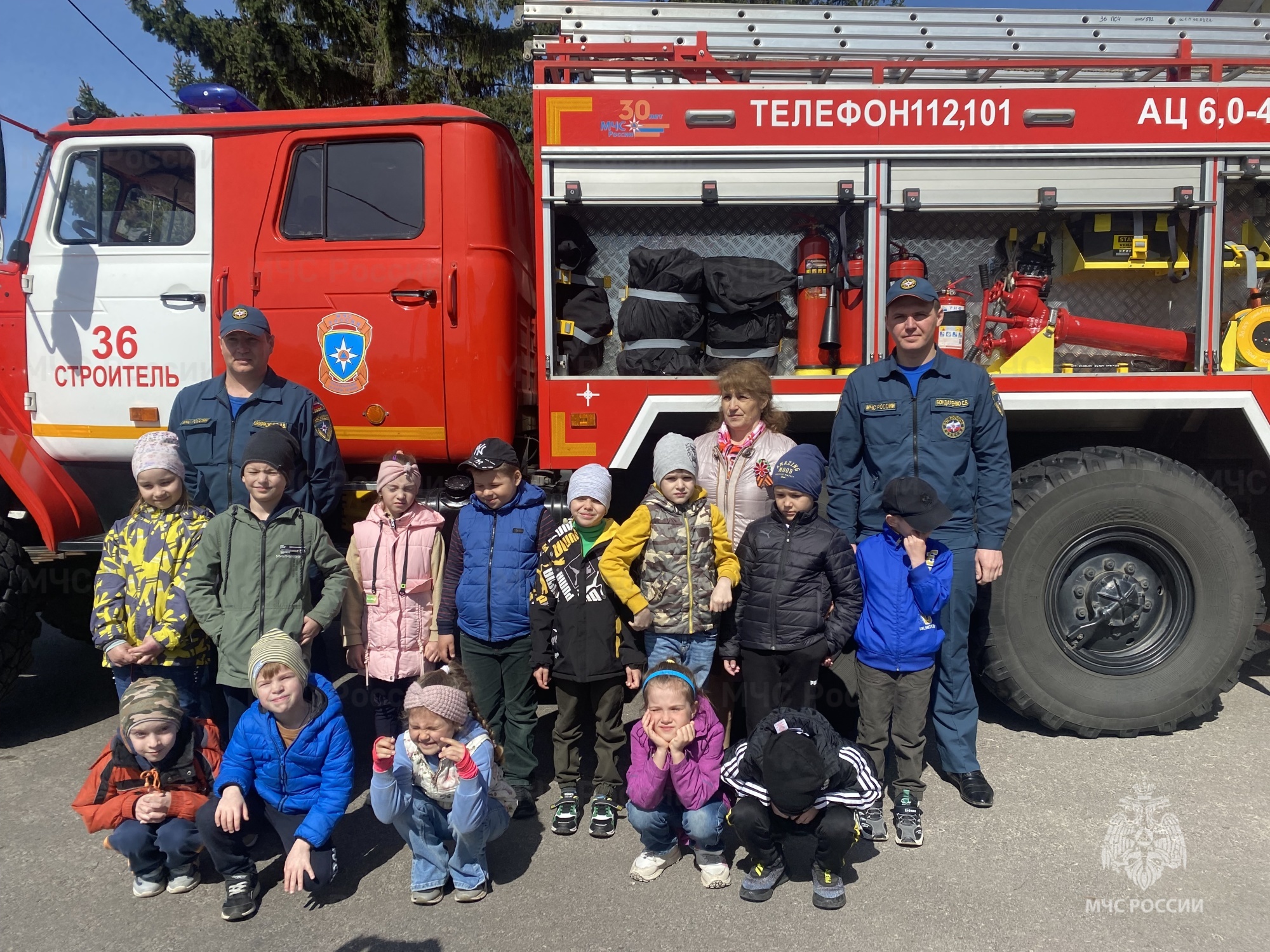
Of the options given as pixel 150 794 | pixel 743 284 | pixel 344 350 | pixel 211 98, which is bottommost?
pixel 150 794

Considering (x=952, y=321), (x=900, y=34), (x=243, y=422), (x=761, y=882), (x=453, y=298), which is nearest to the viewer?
(x=761, y=882)

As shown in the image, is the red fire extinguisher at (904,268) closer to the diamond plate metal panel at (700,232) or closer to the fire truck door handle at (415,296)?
the diamond plate metal panel at (700,232)

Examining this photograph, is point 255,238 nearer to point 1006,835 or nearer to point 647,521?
point 647,521

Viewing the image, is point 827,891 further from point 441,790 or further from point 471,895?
point 441,790

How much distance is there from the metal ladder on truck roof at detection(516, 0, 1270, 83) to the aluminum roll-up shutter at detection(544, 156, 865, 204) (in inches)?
24.6

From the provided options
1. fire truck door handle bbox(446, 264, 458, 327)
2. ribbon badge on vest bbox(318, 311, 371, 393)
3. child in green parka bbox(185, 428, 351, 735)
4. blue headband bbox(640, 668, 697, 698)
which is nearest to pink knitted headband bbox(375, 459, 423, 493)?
child in green parka bbox(185, 428, 351, 735)

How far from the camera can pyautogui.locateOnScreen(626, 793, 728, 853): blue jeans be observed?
277 cm

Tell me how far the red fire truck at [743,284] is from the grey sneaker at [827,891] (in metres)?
1.41

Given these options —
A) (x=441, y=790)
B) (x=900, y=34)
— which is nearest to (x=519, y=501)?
(x=441, y=790)

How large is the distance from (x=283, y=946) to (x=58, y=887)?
3.10 ft

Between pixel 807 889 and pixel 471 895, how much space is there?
109 centimetres

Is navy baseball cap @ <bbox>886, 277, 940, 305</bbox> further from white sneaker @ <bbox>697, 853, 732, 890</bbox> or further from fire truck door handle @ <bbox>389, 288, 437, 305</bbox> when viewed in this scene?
white sneaker @ <bbox>697, 853, 732, 890</bbox>

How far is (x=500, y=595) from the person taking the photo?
3.20 metres

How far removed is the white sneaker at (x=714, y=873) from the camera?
274 centimetres
